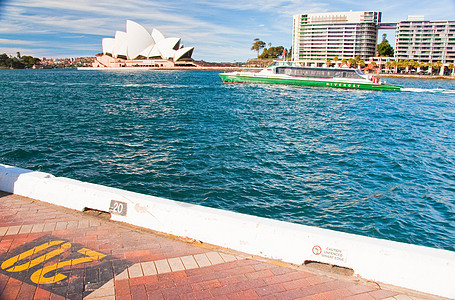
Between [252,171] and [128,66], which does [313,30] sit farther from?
[252,171]

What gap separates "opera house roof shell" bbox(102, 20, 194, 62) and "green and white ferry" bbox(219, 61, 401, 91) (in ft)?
250

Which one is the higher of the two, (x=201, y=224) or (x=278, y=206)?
(x=201, y=224)

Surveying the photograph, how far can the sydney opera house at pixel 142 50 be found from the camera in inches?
4537

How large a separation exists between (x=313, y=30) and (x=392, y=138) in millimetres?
133733

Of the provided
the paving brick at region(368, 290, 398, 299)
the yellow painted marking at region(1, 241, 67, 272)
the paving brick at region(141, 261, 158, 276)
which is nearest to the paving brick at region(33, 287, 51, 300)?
the yellow painted marking at region(1, 241, 67, 272)

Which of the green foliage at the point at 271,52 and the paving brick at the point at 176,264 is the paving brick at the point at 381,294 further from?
the green foliage at the point at 271,52

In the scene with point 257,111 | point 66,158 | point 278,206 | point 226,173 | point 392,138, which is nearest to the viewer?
point 278,206

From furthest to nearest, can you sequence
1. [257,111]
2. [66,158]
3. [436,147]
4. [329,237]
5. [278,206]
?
[257,111]
[436,147]
[66,158]
[278,206]
[329,237]

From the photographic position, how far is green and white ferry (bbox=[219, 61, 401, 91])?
4446 cm

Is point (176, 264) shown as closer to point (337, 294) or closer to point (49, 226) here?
point (337, 294)

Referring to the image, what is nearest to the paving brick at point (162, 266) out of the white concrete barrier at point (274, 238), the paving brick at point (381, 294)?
the white concrete barrier at point (274, 238)

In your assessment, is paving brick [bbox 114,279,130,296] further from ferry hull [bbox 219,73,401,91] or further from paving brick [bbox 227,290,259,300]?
ferry hull [bbox 219,73,401,91]

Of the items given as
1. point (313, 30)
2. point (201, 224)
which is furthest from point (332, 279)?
point (313, 30)

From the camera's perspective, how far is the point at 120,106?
26.7 metres
